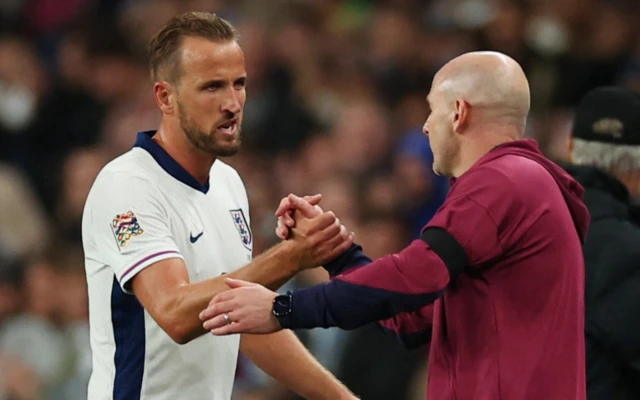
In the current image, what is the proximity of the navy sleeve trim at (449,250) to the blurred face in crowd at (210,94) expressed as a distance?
3.44ft

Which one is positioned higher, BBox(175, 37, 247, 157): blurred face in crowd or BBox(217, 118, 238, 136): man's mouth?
BBox(175, 37, 247, 157): blurred face in crowd

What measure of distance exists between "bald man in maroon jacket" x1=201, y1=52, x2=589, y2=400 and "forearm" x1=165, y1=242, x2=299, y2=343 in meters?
0.12

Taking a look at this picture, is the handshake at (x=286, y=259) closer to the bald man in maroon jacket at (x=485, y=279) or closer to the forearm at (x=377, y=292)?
the bald man in maroon jacket at (x=485, y=279)

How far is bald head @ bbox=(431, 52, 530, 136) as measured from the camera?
155 inches

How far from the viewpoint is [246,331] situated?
3.91m

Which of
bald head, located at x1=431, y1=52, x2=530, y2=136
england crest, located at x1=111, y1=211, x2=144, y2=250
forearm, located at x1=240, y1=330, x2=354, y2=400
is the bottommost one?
forearm, located at x1=240, y1=330, x2=354, y2=400

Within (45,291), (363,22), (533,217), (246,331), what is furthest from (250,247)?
(363,22)

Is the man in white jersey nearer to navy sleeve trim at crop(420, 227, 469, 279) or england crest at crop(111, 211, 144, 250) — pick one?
england crest at crop(111, 211, 144, 250)

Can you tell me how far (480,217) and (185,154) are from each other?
1300mm

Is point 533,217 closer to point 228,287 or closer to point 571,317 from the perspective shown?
point 571,317

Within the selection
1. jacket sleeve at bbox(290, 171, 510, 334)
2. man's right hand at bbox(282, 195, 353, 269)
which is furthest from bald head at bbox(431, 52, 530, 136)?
man's right hand at bbox(282, 195, 353, 269)

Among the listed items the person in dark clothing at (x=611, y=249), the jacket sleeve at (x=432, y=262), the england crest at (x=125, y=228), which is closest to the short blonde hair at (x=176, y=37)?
the england crest at (x=125, y=228)

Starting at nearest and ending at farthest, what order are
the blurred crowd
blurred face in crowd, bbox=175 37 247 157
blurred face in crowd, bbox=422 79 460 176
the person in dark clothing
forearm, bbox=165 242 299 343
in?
blurred face in crowd, bbox=422 79 460 176 < forearm, bbox=165 242 299 343 < blurred face in crowd, bbox=175 37 247 157 < the person in dark clothing < the blurred crowd

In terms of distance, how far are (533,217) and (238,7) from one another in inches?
304
